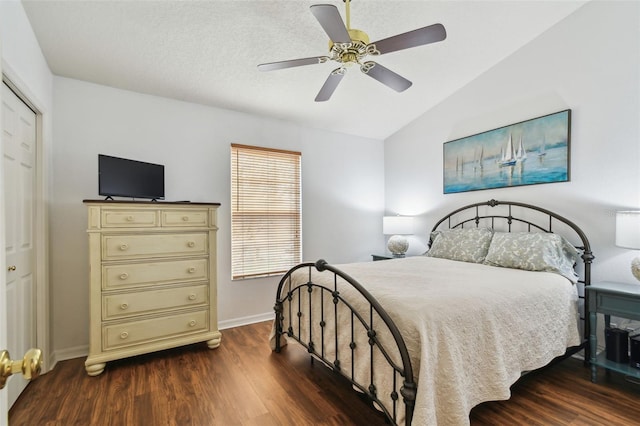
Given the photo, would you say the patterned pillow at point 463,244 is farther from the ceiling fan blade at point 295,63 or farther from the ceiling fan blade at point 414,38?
the ceiling fan blade at point 295,63

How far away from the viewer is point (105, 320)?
8.18 ft

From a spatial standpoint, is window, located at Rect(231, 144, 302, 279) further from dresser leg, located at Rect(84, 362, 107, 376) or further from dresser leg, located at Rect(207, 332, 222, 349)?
dresser leg, located at Rect(84, 362, 107, 376)

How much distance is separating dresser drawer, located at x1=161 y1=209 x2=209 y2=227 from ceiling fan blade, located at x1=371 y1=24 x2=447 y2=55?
203 cm

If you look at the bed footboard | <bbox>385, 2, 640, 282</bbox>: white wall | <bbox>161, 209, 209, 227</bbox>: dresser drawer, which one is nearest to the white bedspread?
the bed footboard

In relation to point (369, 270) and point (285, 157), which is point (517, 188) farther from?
point (285, 157)

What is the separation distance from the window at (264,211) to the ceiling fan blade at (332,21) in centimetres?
208

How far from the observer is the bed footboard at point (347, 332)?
158 centimetres

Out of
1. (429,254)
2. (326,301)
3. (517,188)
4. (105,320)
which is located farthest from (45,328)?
(517,188)

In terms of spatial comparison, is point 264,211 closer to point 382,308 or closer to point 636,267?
point 382,308

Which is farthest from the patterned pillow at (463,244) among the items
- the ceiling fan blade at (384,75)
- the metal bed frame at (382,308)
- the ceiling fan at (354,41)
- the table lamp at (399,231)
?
the ceiling fan at (354,41)

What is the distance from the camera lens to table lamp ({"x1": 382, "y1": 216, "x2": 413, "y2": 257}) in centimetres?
419

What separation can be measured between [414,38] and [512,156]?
2.03m

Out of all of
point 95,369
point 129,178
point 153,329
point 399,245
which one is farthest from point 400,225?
point 95,369

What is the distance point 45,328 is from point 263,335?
5.93ft
